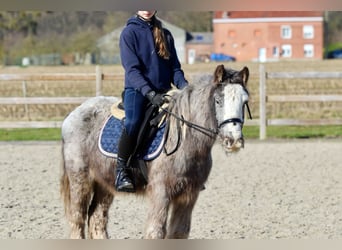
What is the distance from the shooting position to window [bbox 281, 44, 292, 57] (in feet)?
160

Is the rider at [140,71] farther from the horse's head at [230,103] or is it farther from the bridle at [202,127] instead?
the horse's head at [230,103]

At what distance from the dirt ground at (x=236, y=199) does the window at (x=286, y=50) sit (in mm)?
38770

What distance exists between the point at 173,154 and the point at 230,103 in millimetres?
552

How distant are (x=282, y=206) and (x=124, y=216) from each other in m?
1.51

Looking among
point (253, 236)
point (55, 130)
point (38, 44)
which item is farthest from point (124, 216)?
point (38, 44)

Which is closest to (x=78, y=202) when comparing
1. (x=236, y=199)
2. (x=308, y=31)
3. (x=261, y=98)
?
(x=236, y=199)

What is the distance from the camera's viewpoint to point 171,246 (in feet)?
11.8

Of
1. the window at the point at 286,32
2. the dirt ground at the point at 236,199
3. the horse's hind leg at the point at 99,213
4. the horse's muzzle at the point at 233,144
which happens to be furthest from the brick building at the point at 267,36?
the horse's muzzle at the point at 233,144

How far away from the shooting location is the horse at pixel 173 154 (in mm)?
4023

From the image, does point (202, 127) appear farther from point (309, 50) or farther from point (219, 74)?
point (309, 50)

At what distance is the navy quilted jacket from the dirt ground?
96cm

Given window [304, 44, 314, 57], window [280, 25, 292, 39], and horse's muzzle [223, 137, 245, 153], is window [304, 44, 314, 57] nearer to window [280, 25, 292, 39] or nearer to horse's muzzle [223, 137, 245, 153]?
window [280, 25, 292, 39]

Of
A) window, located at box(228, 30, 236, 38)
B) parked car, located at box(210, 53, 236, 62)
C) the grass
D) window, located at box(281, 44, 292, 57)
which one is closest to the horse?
the grass

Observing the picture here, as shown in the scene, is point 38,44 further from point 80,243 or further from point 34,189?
point 80,243
